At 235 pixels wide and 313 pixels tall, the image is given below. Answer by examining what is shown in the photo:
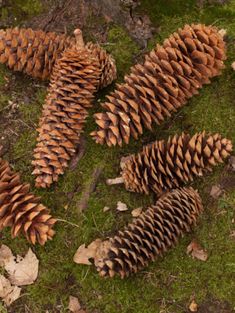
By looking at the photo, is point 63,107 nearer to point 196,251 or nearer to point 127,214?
point 127,214

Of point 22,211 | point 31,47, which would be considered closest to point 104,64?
point 31,47

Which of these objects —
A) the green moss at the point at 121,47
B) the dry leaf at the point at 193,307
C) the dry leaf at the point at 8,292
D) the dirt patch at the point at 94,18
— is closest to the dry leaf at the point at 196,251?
the dry leaf at the point at 193,307

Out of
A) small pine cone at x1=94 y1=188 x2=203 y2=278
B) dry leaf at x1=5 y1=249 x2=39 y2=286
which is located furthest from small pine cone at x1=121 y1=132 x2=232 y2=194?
dry leaf at x1=5 y1=249 x2=39 y2=286

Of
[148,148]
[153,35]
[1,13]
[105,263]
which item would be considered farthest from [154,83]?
[1,13]

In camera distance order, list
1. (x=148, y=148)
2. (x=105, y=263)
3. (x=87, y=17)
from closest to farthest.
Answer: (x=105, y=263) → (x=148, y=148) → (x=87, y=17)

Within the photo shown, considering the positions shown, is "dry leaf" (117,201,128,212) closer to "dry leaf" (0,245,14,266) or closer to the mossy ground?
the mossy ground

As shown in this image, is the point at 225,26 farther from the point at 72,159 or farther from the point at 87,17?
the point at 72,159

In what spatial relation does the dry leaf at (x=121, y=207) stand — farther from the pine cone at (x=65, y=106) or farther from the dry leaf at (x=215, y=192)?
the dry leaf at (x=215, y=192)
